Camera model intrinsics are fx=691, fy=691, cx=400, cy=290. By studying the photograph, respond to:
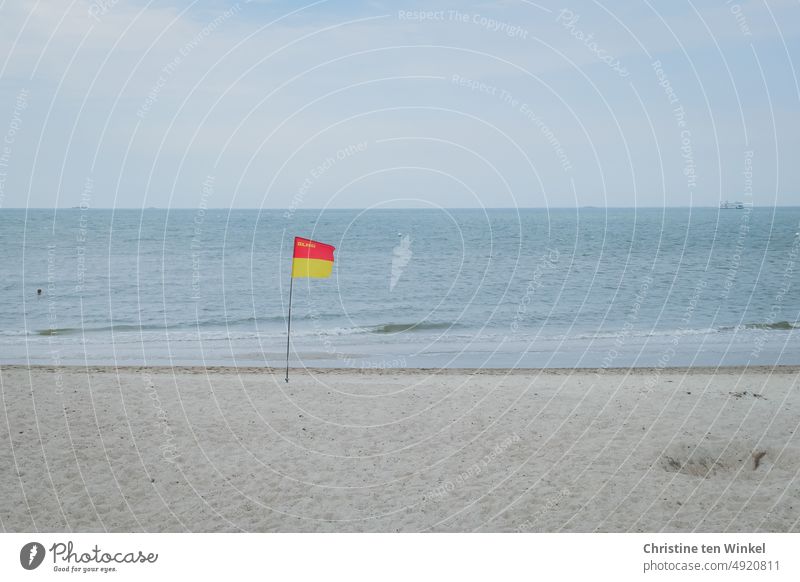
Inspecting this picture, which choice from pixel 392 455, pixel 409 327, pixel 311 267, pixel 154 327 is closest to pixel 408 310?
pixel 409 327

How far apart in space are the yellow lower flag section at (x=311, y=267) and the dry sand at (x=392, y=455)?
287 centimetres

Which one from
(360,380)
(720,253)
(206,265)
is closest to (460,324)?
(360,380)

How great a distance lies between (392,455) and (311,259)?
471cm

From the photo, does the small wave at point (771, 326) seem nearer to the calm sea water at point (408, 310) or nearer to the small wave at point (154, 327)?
the calm sea water at point (408, 310)

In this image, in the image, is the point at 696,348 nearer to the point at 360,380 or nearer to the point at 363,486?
the point at 360,380

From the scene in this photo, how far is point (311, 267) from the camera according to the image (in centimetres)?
1512

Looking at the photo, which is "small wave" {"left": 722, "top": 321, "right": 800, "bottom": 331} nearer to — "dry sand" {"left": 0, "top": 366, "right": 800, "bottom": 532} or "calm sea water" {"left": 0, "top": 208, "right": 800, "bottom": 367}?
"calm sea water" {"left": 0, "top": 208, "right": 800, "bottom": 367}

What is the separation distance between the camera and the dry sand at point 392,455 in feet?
32.7

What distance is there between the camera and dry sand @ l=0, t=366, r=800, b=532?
393 inches
